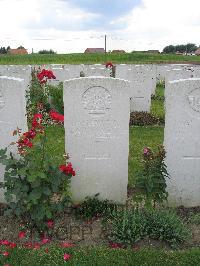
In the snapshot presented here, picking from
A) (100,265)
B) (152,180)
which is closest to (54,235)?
(100,265)

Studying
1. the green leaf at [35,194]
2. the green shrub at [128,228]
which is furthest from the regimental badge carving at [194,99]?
the green leaf at [35,194]

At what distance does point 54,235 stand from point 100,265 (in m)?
1.04

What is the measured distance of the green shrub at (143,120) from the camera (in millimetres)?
10562

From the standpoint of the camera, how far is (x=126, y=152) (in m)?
5.59

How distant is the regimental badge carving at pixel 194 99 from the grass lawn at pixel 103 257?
190 centimetres

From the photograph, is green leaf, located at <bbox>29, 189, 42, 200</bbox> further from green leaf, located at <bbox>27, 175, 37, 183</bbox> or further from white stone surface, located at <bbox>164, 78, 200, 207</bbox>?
white stone surface, located at <bbox>164, 78, 200, 207</bbox>

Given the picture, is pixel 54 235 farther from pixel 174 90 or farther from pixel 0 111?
pixel 174 90

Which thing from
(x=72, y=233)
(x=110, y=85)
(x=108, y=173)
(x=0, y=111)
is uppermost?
(x=110, y=85)

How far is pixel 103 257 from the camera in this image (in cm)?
417

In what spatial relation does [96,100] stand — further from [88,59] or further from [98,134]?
[88,59]

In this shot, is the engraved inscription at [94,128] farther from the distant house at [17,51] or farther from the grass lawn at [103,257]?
the distant house at [17,51]

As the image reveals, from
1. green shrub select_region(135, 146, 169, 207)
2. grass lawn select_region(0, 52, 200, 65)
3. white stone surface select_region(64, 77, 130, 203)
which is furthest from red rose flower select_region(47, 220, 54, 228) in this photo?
grass lawn select_region(0, 52, 200, 65)

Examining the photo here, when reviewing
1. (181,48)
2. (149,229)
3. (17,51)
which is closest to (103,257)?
(149,229)

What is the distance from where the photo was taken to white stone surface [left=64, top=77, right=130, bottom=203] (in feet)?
17.6
